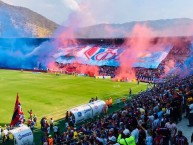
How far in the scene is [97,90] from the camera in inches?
1738

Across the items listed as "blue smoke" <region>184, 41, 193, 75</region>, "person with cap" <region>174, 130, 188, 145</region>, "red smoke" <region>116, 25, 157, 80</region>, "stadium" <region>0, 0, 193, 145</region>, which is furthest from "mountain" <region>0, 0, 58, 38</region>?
"person with cap" <region>174, 130, 188, 145</region>

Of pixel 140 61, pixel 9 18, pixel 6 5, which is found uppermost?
pixel 6 5

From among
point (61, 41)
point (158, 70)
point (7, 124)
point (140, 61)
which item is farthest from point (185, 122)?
point (61, 41)

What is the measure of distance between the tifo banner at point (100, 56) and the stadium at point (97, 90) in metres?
0.21

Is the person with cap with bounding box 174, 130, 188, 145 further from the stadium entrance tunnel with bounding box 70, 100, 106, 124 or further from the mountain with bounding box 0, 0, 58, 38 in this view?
the mountain with bounding box 0, 0, 58, 38

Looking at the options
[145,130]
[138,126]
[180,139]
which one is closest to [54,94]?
[138,126]

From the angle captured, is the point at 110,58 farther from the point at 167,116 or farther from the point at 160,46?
the point at 167,116

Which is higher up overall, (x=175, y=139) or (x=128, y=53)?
(x=128, y=53)

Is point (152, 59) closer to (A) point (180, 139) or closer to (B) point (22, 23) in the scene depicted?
(A) point (180, 139)

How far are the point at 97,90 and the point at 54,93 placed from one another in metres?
6.67

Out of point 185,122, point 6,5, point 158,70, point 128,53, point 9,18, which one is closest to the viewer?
point 185,122

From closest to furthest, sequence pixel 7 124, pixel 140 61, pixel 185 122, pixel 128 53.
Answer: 1. pixel 185 122
2. pixel 7 124
3. pixel 140 61
4. pixel 128 53

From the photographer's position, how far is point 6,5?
6880 inches

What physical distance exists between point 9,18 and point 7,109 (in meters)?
114
